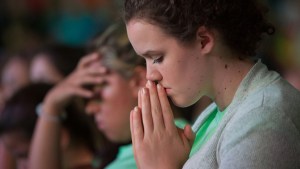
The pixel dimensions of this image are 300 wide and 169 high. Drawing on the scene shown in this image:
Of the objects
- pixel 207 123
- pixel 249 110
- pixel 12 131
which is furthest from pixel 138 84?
pixel 249 110

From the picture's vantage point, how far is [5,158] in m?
2.22

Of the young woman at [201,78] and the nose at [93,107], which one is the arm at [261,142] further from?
the nose at [93,107]

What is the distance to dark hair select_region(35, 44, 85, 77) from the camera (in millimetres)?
2150

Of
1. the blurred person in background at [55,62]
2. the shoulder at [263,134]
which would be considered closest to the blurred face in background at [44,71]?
the blurred person in background at [55,62]

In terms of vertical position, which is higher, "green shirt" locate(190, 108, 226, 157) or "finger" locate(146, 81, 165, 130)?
"finger" locate(146, 81, 165, 130)

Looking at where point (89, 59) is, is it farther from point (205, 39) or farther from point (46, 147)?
point (205, 39)

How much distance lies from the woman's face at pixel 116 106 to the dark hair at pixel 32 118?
0.49 feet

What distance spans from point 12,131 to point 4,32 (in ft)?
6.62

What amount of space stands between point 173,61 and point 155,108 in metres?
0.10

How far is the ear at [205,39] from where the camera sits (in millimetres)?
1048

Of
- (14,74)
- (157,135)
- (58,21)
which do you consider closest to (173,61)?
(157,135)

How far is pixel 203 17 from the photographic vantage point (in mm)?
1044

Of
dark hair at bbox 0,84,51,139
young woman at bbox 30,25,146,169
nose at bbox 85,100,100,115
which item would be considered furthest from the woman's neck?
dark hair at bbox 0,84,51,139

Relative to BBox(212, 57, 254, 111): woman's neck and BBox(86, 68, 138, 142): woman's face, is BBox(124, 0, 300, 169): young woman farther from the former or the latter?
BBox(86, 68, 138, 142): woman's face
